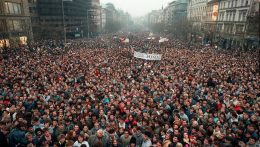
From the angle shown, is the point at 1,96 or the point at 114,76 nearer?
the point at 1,96

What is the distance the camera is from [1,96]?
45.2 ft

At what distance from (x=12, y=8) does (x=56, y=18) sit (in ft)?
78.7

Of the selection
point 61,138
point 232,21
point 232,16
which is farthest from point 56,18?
point 61,138

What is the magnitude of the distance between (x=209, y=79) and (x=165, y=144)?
433 inches

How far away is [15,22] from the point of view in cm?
4528

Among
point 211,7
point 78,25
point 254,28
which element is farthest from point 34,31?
point 211,7

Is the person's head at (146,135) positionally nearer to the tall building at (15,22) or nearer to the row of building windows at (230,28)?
the tall building at (15,22)

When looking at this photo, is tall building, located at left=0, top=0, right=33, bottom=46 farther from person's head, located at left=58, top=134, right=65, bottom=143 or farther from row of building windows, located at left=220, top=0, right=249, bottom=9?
row of building windows, located at left=220, top=0, right=249, bottom=9

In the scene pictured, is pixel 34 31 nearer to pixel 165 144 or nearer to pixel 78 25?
pixel 78 25

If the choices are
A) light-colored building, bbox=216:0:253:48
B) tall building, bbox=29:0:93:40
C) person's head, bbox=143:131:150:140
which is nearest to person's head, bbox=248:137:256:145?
person's head, bbox=143:131:150:140

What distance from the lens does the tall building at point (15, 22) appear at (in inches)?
1638

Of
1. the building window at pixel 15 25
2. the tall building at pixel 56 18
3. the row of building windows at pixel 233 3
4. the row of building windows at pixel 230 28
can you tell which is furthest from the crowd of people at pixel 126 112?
the row of building windows at pixel 233 3

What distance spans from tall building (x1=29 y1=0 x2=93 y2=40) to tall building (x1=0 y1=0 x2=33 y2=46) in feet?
8.57

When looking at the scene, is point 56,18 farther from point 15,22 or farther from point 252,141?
point 252,141
